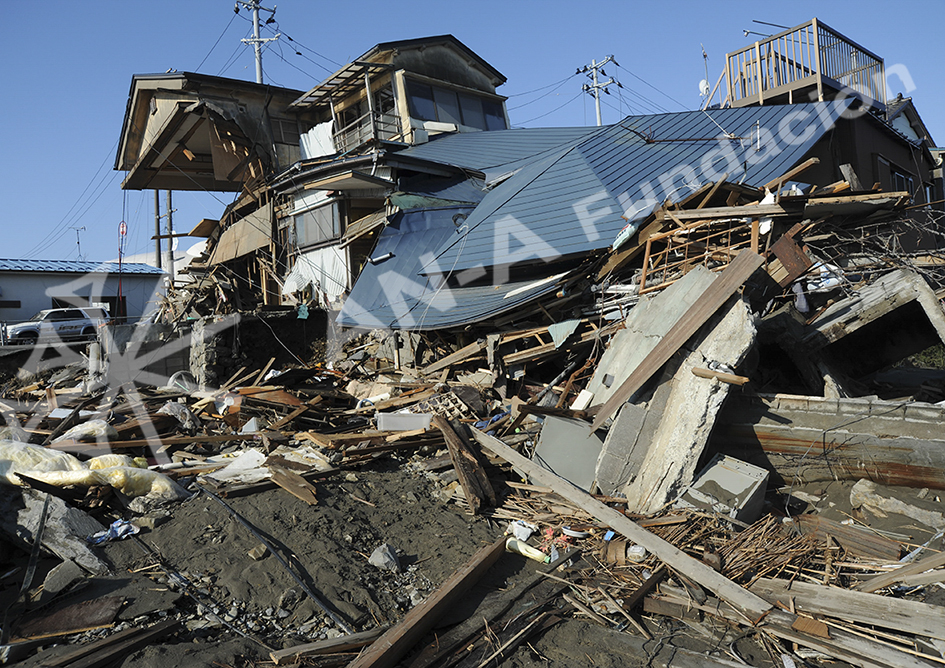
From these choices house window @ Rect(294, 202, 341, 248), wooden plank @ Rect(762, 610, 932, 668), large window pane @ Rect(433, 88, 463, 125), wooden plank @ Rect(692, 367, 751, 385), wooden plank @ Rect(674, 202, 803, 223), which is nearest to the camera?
wooden plank @ Rect(762, 610, 932, 668)

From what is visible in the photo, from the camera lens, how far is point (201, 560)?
4.94m

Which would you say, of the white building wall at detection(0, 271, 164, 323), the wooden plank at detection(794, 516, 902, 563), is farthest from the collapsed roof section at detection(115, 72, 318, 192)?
the wooden plank at detection(794, 516, 902, 563)

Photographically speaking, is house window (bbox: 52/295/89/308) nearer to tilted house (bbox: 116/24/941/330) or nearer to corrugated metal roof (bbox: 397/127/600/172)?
tilted house (bbox: 116/24/941/330)

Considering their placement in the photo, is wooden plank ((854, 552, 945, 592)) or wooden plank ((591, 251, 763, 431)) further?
wooden plank ((591, 251, 763, 431))

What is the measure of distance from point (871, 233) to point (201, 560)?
9313mm

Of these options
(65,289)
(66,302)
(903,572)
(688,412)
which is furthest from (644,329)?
(65,289)

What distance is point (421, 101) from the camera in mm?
18438

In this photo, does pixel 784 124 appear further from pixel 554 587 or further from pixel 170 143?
pixel 170 143

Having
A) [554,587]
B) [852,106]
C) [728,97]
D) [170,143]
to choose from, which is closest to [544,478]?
[554,587]

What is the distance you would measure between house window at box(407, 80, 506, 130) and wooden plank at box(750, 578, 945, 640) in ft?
54.8

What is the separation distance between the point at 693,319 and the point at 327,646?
481cm

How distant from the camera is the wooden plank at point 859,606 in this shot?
3.94 metres

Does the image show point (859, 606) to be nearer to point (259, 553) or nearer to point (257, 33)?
point (259, 553)

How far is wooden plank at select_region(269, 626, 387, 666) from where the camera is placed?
379 cm
